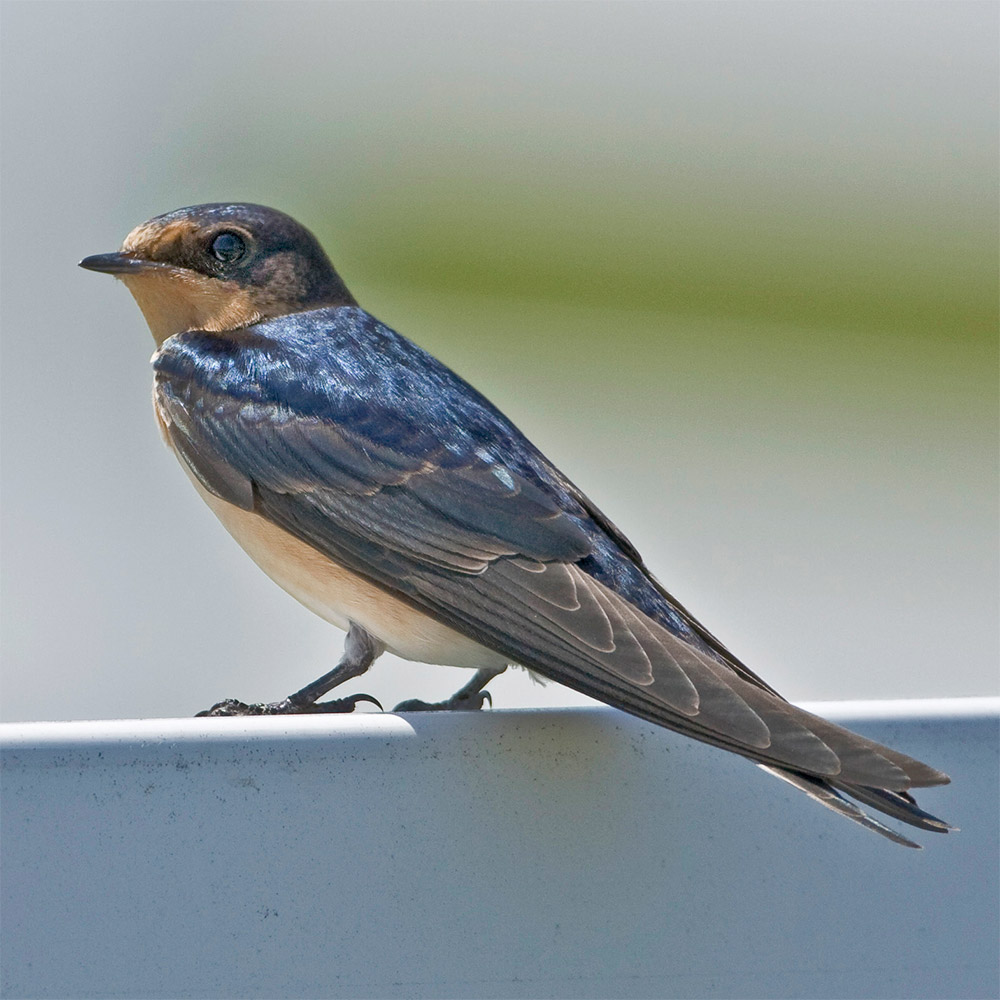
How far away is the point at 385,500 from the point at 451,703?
230 millimetres

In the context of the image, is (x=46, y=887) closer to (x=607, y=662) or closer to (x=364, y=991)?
(x=364, y=991)

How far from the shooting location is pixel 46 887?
77 cm

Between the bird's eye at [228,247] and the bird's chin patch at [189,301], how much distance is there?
3 cm

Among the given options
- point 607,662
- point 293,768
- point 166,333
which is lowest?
point 293,768

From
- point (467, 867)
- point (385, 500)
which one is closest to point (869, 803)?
point (467, 867)

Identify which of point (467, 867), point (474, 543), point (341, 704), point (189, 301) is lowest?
point (467, 867)

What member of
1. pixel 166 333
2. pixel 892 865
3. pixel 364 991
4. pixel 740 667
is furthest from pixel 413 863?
pixel 166 333

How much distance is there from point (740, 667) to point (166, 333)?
2.59 feet

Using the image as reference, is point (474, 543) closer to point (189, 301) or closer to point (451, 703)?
point (451, 703)

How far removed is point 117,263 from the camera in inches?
→ 58.5

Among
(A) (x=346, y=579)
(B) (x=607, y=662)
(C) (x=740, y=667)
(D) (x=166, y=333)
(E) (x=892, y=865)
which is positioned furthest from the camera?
(D) (x=166, y=333)

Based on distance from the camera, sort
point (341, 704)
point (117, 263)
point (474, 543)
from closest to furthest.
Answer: point (474, 543)
point (341, 704)
point (117, 263)

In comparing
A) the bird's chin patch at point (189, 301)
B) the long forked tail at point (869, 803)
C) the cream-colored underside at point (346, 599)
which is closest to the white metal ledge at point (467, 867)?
the long forked tail at point (869, 803)

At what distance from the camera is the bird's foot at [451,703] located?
130 centimetres
